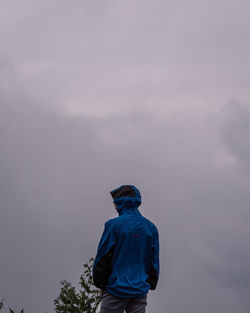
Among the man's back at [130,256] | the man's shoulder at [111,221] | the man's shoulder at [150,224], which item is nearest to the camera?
the man's back at [130,256]

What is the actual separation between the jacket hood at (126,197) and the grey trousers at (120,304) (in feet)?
3.98

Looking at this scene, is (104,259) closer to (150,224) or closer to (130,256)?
(130,256)

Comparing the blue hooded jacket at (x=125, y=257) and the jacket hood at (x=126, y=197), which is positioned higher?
the jacket hood at (x=126, y=197)

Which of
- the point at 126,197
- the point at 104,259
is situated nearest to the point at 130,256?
the point at 104,259

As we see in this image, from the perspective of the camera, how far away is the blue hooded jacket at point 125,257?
6.09 m

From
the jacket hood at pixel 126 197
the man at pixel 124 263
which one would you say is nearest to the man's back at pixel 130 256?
the man at pixel 124 263

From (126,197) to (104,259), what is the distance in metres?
0.94

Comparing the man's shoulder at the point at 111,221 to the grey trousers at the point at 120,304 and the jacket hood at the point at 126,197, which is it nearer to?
the jacket hood at the point at 126,197

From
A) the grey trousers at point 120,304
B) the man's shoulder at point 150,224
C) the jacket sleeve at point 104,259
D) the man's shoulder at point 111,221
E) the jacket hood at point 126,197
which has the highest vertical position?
the jacket hood at point 126,197

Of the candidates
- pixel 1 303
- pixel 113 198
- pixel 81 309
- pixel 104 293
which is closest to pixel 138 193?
pixel 113 198

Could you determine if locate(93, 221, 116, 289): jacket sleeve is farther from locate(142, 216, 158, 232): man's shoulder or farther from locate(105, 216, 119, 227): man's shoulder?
locate(142, 216, 158, 232): man's shoulder

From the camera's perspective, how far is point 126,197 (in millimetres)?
6500

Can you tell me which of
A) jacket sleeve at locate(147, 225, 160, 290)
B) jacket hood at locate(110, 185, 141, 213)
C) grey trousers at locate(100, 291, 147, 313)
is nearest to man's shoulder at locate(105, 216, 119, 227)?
jacket hood at locate(110, 185, 141, 213)

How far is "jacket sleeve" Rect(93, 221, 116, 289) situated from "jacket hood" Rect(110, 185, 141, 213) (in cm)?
45
